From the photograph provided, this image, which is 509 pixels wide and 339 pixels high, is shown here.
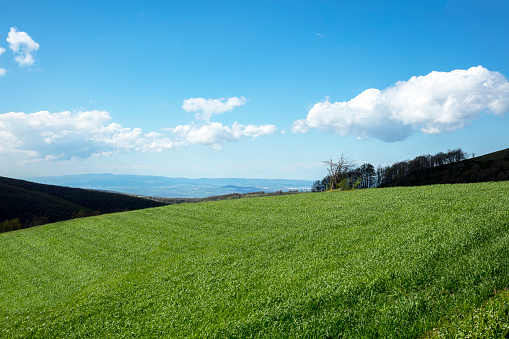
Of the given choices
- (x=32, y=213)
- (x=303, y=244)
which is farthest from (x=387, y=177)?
(x=32, y=213)

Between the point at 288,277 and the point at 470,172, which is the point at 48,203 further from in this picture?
the point at 470,172

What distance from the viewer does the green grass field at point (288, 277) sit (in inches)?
326

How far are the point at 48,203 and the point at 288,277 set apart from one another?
15808 centimetres

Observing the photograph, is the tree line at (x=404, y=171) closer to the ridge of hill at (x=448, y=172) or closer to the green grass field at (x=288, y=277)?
the ridge of hill at (x=448, y=172)

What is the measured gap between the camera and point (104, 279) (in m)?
17.6

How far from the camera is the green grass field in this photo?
8289 millimetres

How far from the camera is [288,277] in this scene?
11.7 metres

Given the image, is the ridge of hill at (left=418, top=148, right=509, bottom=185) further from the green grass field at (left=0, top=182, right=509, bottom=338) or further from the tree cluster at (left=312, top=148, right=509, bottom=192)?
the green grass field at (left=0, top=182, right=509, bottom=338)

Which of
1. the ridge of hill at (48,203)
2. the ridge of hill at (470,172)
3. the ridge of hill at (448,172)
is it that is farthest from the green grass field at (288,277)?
the ridge of hill at (448,172)

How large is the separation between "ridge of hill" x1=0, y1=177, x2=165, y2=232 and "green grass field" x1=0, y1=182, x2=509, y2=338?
96.2 meters

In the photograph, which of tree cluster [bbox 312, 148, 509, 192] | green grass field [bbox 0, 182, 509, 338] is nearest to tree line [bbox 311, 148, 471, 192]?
tree cluster [bbox 312, 148, 509, 192]

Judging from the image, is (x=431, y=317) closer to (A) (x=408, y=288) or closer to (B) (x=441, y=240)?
(A) (x=408, y=288)

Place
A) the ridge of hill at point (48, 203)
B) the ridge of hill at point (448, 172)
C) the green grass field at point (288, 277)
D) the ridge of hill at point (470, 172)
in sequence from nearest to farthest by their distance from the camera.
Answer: the green grass field at point (288, 277) < the ridge of hill at point (470, 172) < the ridge of hill at point (48, 203) < the ridge of hill at point (448, 172)

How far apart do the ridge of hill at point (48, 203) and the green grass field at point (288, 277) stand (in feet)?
315
